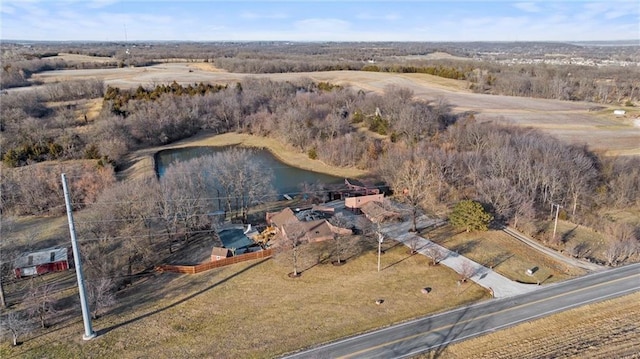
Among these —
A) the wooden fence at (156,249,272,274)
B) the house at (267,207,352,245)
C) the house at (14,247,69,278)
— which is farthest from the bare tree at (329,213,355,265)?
the house at (14,247,69,278)

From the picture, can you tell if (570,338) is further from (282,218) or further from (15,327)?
(15,327)

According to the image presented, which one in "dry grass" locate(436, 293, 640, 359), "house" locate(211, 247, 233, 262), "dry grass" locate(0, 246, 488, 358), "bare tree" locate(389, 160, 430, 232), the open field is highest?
the open field

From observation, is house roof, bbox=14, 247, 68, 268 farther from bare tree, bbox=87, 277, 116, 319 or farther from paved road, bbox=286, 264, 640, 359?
paved road, bbox=286, 264, 640, 359

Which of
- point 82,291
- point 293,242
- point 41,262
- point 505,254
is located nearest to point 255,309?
point 293,242

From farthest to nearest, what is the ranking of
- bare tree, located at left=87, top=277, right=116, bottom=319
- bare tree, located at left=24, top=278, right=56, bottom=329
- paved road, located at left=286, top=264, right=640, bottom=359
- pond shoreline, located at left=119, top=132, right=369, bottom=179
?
1. pond shoreline, located at left=119, top=132, right=369, bottom=179
2. bare tree, located at left=87, top=277, right=116, bottom=319
3. bare tree, located at left=24, top=278, right=56, bottom=329
4. paved road, located at left=286, top=264, right=640, bottom=359

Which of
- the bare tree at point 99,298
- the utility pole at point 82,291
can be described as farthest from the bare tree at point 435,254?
the utility pole at point 82,291

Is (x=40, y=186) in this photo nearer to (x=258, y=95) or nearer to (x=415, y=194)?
(x=415, y=194)
